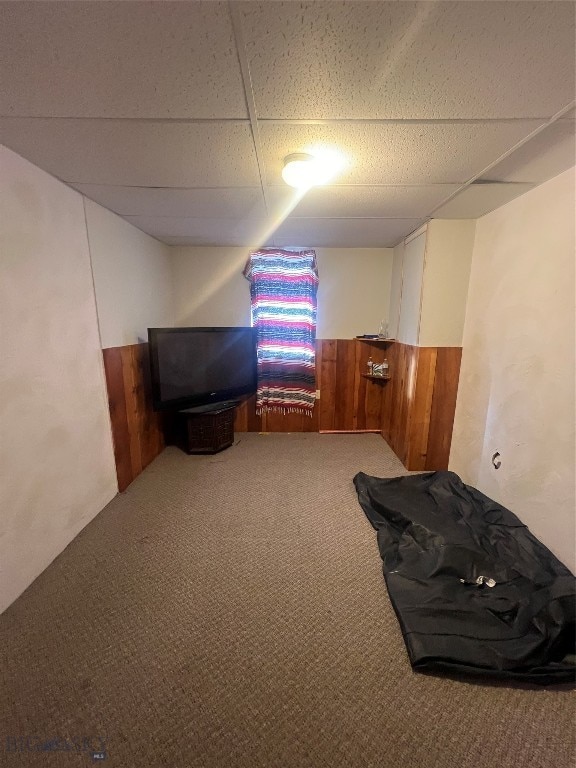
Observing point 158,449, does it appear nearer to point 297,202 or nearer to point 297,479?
point 297,479

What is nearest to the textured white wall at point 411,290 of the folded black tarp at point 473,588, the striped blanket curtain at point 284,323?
the striped blanket curtain at point 284,323

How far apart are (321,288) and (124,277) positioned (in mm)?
2054

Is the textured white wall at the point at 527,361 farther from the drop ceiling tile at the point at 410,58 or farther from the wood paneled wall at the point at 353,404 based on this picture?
the drop ceiling tile at the point at 410,58

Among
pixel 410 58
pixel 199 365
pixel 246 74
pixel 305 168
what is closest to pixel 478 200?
pixel 305 168

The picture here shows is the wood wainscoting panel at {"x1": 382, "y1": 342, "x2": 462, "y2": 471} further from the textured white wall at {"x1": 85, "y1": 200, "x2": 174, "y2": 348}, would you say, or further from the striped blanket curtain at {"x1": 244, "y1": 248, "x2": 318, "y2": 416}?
Answer: the textured white wall at {"x1": 85, "y1": 200, "x2": 174, "y2": 348}

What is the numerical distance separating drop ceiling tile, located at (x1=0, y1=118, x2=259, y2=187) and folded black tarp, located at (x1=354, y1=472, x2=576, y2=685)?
89.1 inches

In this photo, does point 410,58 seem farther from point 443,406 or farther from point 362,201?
point 443,406

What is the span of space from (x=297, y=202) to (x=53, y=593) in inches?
107

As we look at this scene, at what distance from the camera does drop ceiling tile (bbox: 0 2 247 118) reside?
801 millimetres

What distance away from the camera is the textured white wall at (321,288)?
3.51m

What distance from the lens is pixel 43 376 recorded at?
1.67m

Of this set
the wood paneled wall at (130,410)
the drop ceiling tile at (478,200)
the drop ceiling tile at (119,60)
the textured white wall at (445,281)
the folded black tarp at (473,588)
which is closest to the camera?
the drop ceiling tile at (119,60)

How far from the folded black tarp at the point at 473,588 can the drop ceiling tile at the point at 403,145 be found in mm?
1986

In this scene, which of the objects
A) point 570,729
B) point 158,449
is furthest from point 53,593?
point 570,729
